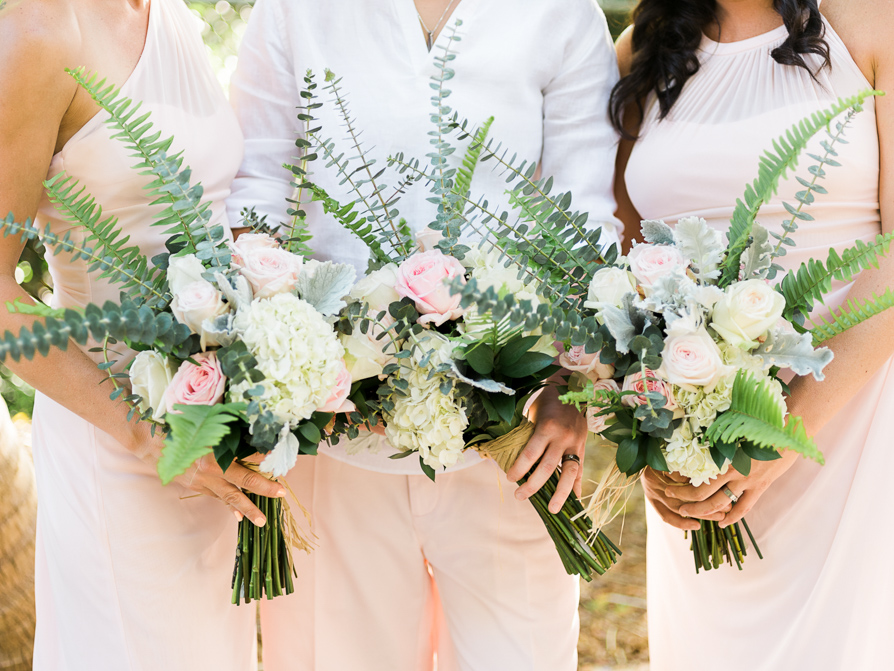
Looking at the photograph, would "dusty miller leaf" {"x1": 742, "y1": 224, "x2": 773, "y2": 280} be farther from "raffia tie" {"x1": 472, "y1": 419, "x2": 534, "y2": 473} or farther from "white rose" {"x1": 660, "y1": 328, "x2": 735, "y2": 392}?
"raffia tie" {"x1": 472, "y1": 419, "x2": 534, "y2": 473}

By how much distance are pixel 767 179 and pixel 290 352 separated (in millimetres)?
899

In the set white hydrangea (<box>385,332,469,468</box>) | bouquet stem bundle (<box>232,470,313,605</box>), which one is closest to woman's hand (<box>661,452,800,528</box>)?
white hydrangea (<box>385,332,469,468</box>)

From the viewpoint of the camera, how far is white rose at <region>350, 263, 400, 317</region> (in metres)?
1.45

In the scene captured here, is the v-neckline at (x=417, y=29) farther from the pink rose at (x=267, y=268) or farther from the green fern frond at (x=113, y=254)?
the green fern frond at (x=113, y=254)

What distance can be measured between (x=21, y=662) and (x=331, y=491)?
1346mm

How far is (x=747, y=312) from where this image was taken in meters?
1.31

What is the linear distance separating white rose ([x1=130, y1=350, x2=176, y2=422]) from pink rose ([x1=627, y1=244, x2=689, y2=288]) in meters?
0.87

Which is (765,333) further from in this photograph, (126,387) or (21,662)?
(21,662)

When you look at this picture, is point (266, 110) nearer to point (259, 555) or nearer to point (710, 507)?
point (259, 555)

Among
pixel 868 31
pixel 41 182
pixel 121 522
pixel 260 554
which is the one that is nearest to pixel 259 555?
pixel 260 554

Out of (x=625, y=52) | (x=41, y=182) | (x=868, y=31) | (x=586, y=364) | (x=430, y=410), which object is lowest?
(x=430, y=410)

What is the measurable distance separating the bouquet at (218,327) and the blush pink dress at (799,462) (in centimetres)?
105

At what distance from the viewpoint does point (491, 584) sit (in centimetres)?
192

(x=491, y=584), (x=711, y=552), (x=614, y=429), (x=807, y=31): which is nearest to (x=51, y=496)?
(x=491, y=584)
